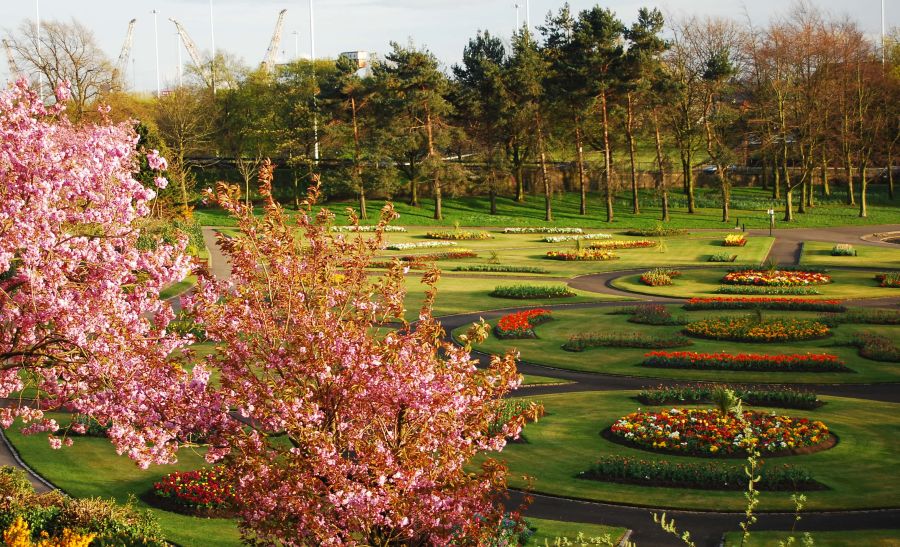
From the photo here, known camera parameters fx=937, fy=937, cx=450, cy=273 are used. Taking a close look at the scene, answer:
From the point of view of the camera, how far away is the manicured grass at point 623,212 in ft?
270

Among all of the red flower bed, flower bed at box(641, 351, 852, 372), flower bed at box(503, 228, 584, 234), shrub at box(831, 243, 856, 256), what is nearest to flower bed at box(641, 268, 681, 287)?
shrub at box(831, 243, 856, 256)

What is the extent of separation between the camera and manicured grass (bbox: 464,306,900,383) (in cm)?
3131

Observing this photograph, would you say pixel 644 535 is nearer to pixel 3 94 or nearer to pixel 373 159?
pixel 3 94

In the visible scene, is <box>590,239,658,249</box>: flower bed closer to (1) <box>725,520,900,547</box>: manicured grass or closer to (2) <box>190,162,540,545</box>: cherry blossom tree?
(1) <box>725,520,900,547</box>: manicured grass

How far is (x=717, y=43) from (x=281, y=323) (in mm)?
83202

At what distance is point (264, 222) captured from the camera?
13.1 metres

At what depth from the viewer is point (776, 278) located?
162 ft

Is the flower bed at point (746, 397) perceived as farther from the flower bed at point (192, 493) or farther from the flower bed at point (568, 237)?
the flower bed at point (568, 237)

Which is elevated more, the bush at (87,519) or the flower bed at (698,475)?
the bush at (87,519)

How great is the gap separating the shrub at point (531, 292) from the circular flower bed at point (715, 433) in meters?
23.0

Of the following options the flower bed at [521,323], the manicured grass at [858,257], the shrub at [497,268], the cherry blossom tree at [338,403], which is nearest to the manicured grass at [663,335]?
the flower bed at [521,323]

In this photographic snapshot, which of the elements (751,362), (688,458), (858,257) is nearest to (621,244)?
(858,257)

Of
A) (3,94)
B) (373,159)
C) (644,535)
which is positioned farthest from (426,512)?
(373,159)

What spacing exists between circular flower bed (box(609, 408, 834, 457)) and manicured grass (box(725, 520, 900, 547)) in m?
4.10
